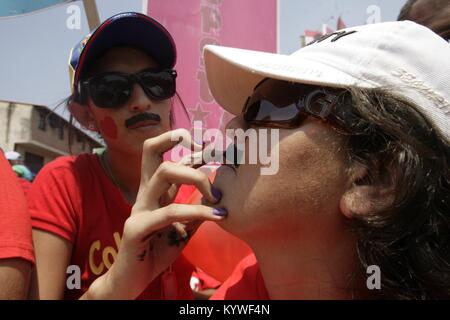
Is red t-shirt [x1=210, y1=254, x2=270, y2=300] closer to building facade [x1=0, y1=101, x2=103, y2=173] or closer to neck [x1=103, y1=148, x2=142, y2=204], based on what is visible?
neck [x1=103, y1=148, x2=142, y2=204]

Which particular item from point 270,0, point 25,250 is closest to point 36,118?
point 270,0

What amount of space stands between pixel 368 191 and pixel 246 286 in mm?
539

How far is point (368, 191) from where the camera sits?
3.06 ft

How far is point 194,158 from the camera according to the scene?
3.78ft

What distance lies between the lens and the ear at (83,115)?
5.08 feet

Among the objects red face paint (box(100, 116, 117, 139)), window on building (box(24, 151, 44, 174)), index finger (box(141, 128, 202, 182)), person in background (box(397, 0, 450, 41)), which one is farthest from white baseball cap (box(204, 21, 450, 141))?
window on building (box(24, 151, 44, 174))

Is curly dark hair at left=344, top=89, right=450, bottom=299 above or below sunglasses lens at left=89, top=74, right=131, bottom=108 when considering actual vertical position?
below

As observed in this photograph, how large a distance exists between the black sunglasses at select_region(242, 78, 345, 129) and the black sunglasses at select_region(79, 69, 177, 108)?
516 millimetres

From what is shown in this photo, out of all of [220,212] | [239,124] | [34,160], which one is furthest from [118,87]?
[34,160]

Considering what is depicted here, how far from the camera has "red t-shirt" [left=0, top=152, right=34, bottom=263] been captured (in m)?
1.00

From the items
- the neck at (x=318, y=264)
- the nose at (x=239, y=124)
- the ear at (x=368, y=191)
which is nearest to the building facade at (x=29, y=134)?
the nose at (x=239, y=124)

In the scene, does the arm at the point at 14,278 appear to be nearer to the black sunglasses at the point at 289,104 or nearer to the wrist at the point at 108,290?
the wrist at the point at 108,290

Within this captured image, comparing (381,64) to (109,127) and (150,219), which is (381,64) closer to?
(150,219)
